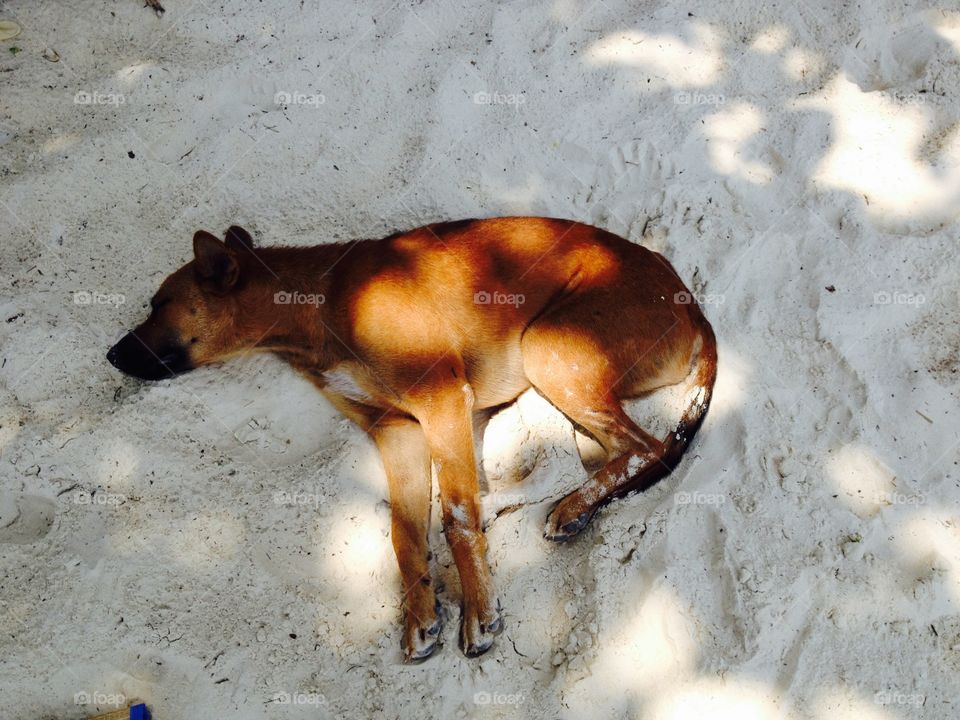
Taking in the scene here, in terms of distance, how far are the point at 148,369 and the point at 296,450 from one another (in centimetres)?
79

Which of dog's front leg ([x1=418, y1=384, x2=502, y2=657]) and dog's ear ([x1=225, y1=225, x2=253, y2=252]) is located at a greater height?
dog's ear ([x1=225, y1=225, x2=253, y2=252])

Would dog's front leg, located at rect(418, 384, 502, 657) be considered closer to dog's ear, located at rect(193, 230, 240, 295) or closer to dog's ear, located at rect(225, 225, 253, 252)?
dog's ear, located at rect(193, 230, 240, 295)

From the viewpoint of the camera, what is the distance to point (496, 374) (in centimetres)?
358

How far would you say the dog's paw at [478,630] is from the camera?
3.02 m

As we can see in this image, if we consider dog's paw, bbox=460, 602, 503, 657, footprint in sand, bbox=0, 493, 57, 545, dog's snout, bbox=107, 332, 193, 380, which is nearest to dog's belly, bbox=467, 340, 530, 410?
dog's paw, bbox=460, 602, 503, 657

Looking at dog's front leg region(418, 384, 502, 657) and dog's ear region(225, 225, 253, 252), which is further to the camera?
dog's ear region(225, 225, 253, 252)

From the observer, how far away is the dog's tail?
3.25m

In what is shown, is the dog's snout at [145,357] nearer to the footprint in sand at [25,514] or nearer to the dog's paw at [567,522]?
the footprint in sand at [25,514]

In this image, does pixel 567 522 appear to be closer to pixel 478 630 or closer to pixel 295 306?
pixel 478 630

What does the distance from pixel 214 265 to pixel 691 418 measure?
7.52 feet

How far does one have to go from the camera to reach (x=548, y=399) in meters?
3.52

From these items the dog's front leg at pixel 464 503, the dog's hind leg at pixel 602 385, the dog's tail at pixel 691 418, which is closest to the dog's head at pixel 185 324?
the dog's front leg at pixel 464 503

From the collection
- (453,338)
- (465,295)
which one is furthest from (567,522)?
(465,295)

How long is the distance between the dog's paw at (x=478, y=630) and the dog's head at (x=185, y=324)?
5.68 ft
